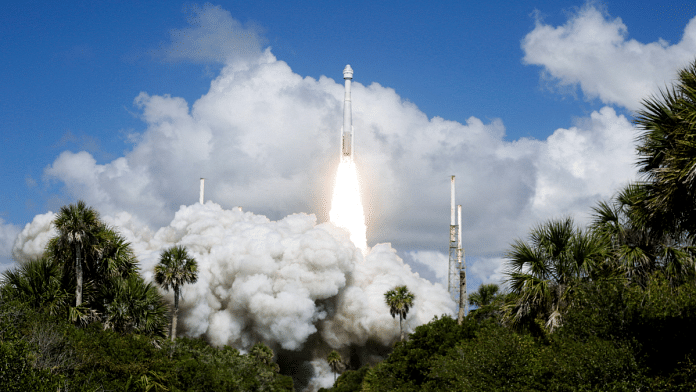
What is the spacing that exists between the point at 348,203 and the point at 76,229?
60.0 metres

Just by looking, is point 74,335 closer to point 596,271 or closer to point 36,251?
point 596,271

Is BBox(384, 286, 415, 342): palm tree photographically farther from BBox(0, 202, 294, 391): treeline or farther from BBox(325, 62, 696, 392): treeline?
BBox(325, 62, 696, 392): treeline

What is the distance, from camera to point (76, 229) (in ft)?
96.6

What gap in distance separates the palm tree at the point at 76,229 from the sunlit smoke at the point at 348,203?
2251 inches

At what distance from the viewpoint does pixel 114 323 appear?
97.1 feet

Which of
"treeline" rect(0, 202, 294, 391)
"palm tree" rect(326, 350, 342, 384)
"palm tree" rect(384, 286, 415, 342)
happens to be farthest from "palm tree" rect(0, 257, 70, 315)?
"palm tree" rect(326, 350, 342, 384)

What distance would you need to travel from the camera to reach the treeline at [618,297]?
1299 centimetres

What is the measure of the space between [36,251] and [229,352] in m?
31.7

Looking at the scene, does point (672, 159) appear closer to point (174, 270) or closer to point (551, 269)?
point (551, 269)

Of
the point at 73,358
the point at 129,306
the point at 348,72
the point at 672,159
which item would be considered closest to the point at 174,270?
the point at 129,306

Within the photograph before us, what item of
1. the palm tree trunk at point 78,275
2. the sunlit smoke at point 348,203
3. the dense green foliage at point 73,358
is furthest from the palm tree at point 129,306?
the sunlit smoke at point 348,203

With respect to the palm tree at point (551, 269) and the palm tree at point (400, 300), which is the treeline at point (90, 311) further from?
the palm tree at point (400, 300)

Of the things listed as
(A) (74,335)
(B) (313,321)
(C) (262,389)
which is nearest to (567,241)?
(A) (74,335)

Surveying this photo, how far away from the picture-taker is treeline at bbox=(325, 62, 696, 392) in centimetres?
1299
